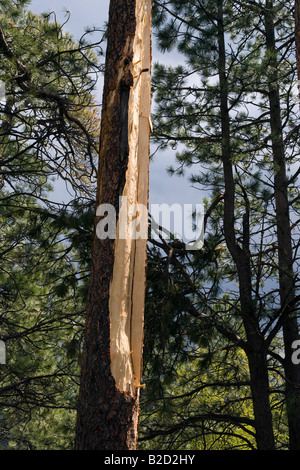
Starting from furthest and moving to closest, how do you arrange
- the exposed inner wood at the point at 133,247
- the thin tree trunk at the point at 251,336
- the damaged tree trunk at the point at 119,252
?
1. the thin tree trunk at the point at 251,336
2. the exposed inner wood at the point at 133,247
3. the damaged tree trunk at the point at 119,252

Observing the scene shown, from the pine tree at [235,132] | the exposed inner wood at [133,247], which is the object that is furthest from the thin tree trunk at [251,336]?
the exposed inner wood at [133,247]

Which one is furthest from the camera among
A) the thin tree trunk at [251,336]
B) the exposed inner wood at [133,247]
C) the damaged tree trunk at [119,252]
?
the thin tree trunk at [251,336]

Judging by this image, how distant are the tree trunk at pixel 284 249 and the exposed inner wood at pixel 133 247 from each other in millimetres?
2157

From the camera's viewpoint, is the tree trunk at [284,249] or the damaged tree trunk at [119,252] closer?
the damaged tree trunk at [119,252]

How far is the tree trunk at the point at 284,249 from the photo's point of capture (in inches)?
209

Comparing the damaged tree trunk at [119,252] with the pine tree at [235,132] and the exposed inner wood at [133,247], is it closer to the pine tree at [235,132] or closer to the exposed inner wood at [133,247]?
the exposed inner wood at [133,247]

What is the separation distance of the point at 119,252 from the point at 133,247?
5.5 inches

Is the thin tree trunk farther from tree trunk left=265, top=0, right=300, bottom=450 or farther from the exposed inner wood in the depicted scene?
the exposed inner wood

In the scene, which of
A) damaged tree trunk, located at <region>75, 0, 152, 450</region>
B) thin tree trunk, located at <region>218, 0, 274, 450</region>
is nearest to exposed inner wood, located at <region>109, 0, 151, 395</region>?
damaged tree trunk, located at <region>75, 0, 152, 450</region>

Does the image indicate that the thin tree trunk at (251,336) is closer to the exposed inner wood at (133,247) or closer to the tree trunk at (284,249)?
the tree trunk at (284,249)

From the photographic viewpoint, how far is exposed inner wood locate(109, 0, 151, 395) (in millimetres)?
2969

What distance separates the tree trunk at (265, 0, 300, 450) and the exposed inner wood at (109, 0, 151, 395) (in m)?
2.16

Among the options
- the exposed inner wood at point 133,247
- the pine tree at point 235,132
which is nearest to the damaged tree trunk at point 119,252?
the exposed inner wood at point 133,247

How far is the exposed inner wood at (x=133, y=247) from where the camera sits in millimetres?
2969
